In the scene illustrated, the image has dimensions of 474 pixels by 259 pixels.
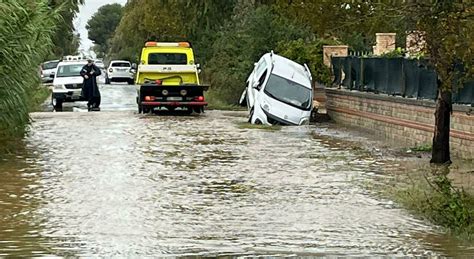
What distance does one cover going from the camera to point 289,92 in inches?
1059

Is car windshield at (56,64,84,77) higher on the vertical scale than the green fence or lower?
lower

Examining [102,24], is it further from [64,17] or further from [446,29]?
[446,29]

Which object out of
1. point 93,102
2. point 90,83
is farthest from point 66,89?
point 90,83

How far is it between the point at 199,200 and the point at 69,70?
2413 cm

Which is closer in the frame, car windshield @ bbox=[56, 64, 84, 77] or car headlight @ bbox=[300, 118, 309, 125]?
car headlight @ bbox=[300, 118, 309, 125]

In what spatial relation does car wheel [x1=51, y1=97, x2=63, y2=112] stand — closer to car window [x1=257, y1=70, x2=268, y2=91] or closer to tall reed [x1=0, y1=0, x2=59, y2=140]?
car window [x1=257, y1=70, x2=268, y2=91]

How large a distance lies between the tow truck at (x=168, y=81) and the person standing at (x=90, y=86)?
2.31 meters

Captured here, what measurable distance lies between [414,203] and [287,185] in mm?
2624

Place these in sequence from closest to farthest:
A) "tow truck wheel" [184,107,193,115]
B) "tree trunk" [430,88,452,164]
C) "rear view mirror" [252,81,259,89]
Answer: "tree trunk" [430,88,452,164] → "rear view mirror" [252,81,259,89] → "tow truck wheel" [184,107,193,115]

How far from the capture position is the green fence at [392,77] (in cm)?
2075

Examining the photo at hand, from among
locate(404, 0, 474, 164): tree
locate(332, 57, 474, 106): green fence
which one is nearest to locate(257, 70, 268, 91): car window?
locate(332, 57, 474, 106): green fence

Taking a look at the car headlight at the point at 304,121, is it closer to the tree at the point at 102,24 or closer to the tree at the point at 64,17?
the tree at the point at 64,17

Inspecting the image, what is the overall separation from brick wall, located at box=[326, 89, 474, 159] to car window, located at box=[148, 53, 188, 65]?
5215 millimetres

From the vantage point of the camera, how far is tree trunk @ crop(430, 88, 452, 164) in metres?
17.2
